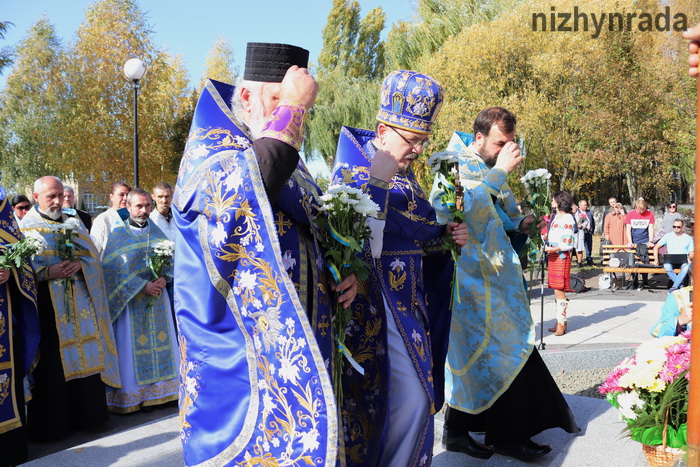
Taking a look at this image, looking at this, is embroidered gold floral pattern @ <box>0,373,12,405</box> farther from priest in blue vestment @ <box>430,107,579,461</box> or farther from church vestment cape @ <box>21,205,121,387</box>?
priest in blue vestment @ <box>430,107,579,461</box>

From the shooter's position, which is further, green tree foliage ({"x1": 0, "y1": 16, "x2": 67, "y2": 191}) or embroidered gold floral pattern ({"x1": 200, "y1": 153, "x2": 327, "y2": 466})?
green tree foliage ({"x1": 0, "y1": 16, "x2": 67, "y2": 191})

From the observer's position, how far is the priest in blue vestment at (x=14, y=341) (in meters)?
4.70

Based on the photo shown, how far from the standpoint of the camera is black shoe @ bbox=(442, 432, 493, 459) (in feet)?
13.5

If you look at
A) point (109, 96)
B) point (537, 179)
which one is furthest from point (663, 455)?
point (109, 96)

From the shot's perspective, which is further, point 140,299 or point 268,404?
point 140,299

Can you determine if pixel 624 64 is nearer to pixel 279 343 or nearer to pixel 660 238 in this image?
pixel 660 238

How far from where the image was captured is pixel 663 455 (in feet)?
10.2

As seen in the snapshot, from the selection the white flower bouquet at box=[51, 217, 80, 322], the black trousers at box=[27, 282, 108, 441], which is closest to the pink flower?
the black trousers at box=[27, 282, 108, 441]

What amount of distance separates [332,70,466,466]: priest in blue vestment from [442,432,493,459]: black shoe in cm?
97

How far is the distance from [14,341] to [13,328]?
4.0 inches

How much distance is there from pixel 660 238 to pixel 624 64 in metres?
10.3

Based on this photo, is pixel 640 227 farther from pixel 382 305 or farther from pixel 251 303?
pixel 251 303

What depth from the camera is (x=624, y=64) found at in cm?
2295

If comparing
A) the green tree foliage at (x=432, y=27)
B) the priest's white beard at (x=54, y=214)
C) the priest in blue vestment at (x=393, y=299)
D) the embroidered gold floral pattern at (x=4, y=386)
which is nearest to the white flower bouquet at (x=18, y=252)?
the embroidered gold floral pattern at (x=4, y=386)
